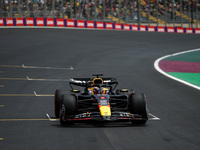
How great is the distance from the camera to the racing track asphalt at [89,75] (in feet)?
37.9

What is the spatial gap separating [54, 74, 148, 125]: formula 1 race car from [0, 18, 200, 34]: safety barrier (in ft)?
126

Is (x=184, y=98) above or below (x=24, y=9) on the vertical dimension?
below

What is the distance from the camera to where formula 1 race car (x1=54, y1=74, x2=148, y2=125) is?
13.1m

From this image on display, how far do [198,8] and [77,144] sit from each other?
56043mm

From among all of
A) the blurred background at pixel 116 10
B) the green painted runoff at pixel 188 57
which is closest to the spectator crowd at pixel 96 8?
the blurred background at pixel 116 10

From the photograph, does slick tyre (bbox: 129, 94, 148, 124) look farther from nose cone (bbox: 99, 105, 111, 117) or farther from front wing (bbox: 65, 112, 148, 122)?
nose cone (bbox: 99, 105, 111, 117)

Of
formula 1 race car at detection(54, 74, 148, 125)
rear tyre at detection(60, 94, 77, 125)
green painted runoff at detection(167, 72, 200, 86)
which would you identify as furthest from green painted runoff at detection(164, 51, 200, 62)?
rear tyre at detection(60, 94, 77, 125)

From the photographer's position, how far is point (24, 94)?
20000mm

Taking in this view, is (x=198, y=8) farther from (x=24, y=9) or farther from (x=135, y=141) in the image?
(x=135, y=141)

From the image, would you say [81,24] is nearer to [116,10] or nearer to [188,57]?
[116,10]

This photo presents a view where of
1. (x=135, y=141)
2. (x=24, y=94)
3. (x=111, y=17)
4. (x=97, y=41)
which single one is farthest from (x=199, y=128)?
(x=111, y=17)

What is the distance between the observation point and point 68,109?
13.3 meters

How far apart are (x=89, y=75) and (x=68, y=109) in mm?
12922

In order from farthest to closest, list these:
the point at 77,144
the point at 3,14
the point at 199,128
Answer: the point at 3,14, the point at 199,128, the point at 77,144
